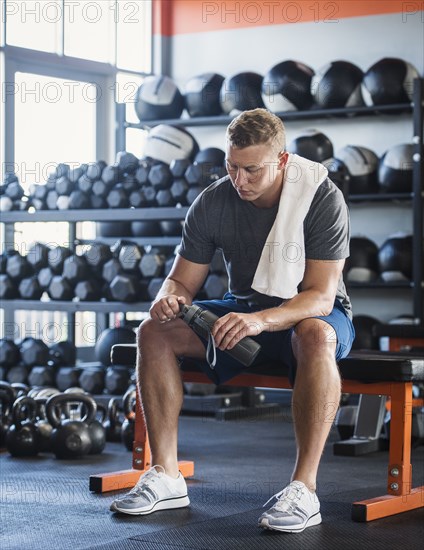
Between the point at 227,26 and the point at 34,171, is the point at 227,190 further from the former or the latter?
the point at 227,26

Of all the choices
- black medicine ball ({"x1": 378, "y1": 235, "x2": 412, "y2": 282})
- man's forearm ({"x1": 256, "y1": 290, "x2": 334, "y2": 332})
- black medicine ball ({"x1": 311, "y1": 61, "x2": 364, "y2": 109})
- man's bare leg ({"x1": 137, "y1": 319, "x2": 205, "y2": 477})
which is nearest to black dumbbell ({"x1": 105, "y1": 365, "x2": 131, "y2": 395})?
black medicine ball ({"x1": 378, "y1": 235, "x2": 412, "y2": 282})

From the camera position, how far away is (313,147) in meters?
5.45

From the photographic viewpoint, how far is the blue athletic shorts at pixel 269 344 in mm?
2477

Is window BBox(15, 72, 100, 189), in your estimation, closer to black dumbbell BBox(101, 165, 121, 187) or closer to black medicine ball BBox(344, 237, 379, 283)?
black dumbbell BBox(101, 165, 121, 187)

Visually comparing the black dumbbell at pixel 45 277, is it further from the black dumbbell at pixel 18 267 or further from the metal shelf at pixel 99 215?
the metal shelf at pixel 99 215

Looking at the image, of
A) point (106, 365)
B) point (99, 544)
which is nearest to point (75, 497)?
point (99, 544)

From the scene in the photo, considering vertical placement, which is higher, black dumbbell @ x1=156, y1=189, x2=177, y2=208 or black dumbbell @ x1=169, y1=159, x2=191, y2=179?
black dumbbell @ x1=169, y1=159, x2=191, y2=179

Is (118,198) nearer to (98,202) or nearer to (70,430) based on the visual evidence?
(98,202)

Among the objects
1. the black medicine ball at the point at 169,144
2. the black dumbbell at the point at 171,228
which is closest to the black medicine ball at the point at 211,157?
the black medicine ball at the point at 169,144

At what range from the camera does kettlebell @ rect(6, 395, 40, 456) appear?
3445mm

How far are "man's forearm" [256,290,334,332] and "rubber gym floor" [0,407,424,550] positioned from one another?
0.49 metres

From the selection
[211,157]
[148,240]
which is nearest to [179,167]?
[211,157]

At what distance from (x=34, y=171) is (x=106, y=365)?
149cm

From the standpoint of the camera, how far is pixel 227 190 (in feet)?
8.72
